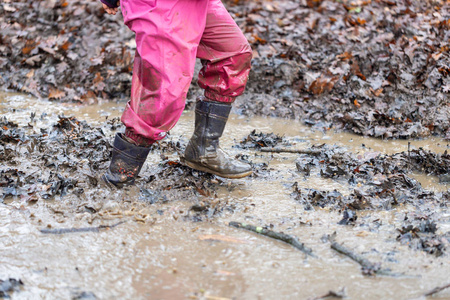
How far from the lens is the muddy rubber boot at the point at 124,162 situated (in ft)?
9.71

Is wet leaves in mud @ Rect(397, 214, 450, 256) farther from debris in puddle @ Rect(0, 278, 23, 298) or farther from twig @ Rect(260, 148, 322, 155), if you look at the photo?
debris in puddle @ Rect(0, 278, 23, 298)

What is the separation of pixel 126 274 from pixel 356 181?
2033mm

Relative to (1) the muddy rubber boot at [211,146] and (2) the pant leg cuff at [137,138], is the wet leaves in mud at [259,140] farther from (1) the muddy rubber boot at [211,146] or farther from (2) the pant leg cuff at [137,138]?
(2) the pant leg cuff at [137,138]

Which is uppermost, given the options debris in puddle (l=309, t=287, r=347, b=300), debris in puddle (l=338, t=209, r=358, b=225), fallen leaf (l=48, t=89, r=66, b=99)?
debris in puddle (l=309, t=287, r=347, b=300)

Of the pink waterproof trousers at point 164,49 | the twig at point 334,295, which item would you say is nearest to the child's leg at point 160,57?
the pink waterproof trousers at point 164,49

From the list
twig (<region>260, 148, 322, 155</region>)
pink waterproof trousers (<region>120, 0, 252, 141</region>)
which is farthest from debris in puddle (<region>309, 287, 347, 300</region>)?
twig (<region>260, 148, 322, 155</region>)

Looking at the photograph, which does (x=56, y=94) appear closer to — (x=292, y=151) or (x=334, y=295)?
(x=292, y=151)

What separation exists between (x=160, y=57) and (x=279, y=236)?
4.37ft

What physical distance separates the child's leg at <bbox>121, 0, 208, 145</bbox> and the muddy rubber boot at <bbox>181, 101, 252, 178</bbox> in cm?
42

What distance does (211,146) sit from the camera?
329 centimetres

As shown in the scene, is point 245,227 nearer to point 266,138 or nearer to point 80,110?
point 266,138

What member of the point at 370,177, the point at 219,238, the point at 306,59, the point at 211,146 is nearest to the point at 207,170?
the point at 211,146

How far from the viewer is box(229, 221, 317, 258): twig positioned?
8.12 feet

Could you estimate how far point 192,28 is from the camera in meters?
2.74
